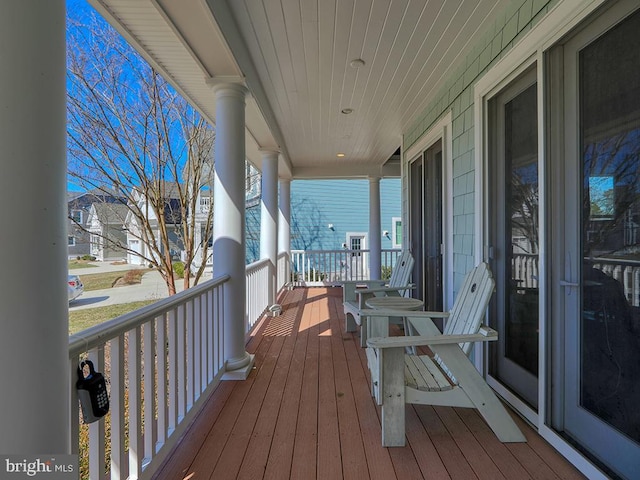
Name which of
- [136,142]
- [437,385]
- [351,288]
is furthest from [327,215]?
[437,385]

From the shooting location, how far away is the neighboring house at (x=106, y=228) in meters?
3.91

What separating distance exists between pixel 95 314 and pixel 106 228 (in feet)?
4.58

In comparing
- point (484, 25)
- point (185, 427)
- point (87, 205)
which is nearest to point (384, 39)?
point (484, 25)

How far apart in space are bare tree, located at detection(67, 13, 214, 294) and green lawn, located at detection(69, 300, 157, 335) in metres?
1.04

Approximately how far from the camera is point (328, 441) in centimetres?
188

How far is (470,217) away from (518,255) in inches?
23.9

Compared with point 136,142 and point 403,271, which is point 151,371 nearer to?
point 403,271

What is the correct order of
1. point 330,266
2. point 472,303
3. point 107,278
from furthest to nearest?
point 330,266, point 107,278, point 472,303

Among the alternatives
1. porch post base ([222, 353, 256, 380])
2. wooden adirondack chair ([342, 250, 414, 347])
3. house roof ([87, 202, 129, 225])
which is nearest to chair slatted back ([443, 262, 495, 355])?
wooden adirondack chair ([342, 250, 414, 347])

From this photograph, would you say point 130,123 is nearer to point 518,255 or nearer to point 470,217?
point 470,217

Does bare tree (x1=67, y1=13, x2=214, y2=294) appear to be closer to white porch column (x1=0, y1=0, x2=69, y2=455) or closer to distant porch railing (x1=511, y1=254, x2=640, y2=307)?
white porch column (x1=0, y1=0, x2=69, y2=455)

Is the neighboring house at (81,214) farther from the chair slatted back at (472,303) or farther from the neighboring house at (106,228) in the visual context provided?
the chair slatted back at (472,303)

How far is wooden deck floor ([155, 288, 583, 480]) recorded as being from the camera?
1.64 metres

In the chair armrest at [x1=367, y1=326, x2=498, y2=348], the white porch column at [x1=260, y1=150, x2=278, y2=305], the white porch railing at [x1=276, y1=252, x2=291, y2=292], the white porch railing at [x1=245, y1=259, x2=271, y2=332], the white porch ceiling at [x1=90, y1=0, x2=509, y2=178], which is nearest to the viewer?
the chair armrest at [x1=367, y1=326, x2=498, y2=348]
